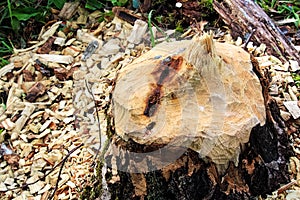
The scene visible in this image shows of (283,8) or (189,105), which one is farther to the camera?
(283,8)

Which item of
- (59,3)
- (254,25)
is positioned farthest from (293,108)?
(59,3)

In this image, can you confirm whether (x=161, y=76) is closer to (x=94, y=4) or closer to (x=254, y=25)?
(x=254, y=25)

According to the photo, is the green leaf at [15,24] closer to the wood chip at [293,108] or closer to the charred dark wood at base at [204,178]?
the charred dark wood at base at [204,178]

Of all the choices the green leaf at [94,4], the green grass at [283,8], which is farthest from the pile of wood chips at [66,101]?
Answer: the green grass at [283,8]

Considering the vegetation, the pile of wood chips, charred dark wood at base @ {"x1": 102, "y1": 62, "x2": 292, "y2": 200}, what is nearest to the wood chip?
the pile of wood chips

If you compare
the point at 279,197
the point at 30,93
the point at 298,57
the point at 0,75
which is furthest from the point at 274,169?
the point at 0,75
